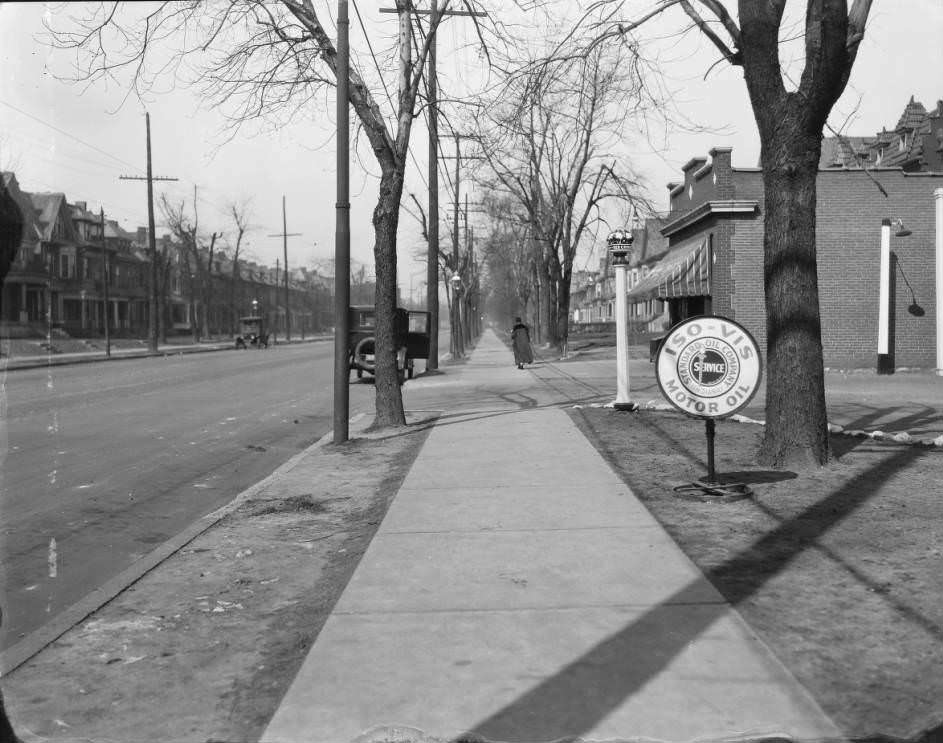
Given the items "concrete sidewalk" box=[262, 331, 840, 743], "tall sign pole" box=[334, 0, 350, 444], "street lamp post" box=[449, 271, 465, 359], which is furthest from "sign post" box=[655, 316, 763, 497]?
"street lamp post" box=[449, 271, 465, 359]

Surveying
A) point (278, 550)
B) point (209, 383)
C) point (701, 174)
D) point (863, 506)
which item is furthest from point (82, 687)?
point (701, 174)

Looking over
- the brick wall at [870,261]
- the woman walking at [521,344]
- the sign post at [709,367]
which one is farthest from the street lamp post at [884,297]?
the sign post at [709,367]

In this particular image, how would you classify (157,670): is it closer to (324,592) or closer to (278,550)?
(324,592)

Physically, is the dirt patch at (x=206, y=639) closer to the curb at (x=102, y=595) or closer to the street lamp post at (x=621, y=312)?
the curb at (x=102, y=595)

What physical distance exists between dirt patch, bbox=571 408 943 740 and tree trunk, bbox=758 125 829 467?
307 mm

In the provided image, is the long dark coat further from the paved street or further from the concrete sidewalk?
the concrete sidewalk

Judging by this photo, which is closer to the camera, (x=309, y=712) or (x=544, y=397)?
(x=309, y=712)

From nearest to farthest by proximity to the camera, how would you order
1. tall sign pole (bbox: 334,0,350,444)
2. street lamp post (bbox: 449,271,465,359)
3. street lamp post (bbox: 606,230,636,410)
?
tall sign pole (bbox: 334,0,350,444) → street lamp post (bbox: 606,230,636,410) → street lamp post (bbox: 449,271,465,359)

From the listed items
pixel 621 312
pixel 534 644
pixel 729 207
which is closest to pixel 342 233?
pixel 621 312

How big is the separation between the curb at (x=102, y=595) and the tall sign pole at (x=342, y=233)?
10.8 ft

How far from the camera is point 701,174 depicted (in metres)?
27.7

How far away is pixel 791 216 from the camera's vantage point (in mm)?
8953

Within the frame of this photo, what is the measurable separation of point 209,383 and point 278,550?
1860 centimetres

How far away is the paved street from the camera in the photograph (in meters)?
6.52
